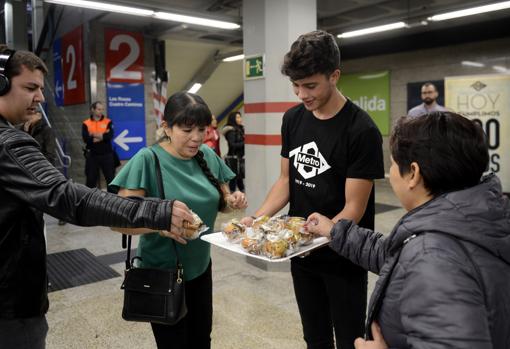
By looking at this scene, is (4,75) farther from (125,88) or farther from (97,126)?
(125,88)

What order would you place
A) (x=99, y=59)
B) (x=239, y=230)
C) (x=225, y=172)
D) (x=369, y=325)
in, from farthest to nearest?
1. (x=99, y=59)
2. (x=225, y=172)
3. (x=239, y=230)
4. (x=369, y=325)

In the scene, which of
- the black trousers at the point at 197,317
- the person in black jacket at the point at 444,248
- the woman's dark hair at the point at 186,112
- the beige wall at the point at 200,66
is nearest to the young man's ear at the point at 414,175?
the person in black jacket at the point at 444,248

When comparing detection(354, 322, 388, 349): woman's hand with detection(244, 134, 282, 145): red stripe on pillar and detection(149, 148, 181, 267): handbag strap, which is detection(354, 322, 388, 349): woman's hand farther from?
detection(244, 134, 282, 145): red stripe on pillar

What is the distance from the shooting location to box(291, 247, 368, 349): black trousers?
163 cm

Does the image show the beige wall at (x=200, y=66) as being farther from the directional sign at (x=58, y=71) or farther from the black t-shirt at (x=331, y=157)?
the black t-shirt at (x=331, y=157)

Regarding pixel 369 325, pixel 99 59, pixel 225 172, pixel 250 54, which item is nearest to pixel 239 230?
pixel 225 172

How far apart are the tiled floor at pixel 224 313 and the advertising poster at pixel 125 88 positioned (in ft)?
14.7

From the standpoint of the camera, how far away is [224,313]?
308 centimetres

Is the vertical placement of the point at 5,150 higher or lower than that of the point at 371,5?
lower

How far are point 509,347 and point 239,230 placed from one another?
1.09 metres

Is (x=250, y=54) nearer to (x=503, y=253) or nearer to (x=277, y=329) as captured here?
(x=277, y=329)

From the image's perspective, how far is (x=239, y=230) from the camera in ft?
5.83

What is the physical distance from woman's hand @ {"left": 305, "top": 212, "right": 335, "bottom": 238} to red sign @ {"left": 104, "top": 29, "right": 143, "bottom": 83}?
7.24 meters

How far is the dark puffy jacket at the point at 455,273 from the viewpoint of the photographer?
2.51 ft
